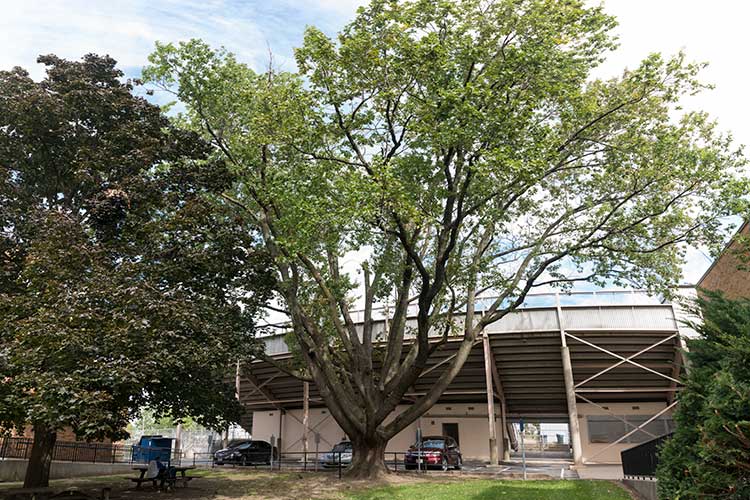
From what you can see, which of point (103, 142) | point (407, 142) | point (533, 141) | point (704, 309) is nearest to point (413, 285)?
point (407, 142)

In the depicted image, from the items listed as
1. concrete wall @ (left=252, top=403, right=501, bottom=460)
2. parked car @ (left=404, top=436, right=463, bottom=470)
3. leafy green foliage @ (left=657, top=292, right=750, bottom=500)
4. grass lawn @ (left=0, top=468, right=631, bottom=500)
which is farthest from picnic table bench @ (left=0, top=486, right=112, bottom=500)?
concrete wall @ (left=252, top=403, right=501, bottom=460)

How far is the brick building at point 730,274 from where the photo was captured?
13492 millimetres

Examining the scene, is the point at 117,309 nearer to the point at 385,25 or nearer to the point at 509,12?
the point at 385,25

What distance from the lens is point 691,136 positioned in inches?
556

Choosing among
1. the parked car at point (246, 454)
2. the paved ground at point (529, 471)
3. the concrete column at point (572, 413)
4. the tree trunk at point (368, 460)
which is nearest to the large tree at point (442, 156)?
the tree trunk at point (368, 460)

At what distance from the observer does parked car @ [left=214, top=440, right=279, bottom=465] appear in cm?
2894

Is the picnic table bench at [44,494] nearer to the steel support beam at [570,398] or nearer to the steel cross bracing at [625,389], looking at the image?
the steel support beam at [570,398]

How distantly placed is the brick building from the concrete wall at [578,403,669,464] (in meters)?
16.1

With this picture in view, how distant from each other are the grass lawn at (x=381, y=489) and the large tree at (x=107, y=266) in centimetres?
231

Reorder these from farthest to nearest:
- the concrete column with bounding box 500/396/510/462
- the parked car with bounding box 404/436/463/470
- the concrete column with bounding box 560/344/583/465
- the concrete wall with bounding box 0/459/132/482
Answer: the concrete column with bounding box 500/396/510/462 → the parked car with bounding box 404/436/463/470 → the concrete column with bounding box 560/344/583/465 → the concrete wall with bounding box 0/459/132/482

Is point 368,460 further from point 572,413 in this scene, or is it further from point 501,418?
point 501,418

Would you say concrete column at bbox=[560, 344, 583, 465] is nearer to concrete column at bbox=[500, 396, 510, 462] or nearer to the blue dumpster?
concrete column at bbox=[500, 396, 510, 462]

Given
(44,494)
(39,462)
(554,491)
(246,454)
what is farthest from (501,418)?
(44,494)

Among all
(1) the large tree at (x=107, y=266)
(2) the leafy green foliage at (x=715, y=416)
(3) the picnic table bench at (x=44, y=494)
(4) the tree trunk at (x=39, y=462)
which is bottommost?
(3) the picnic table bench at (x=44, y=494)
